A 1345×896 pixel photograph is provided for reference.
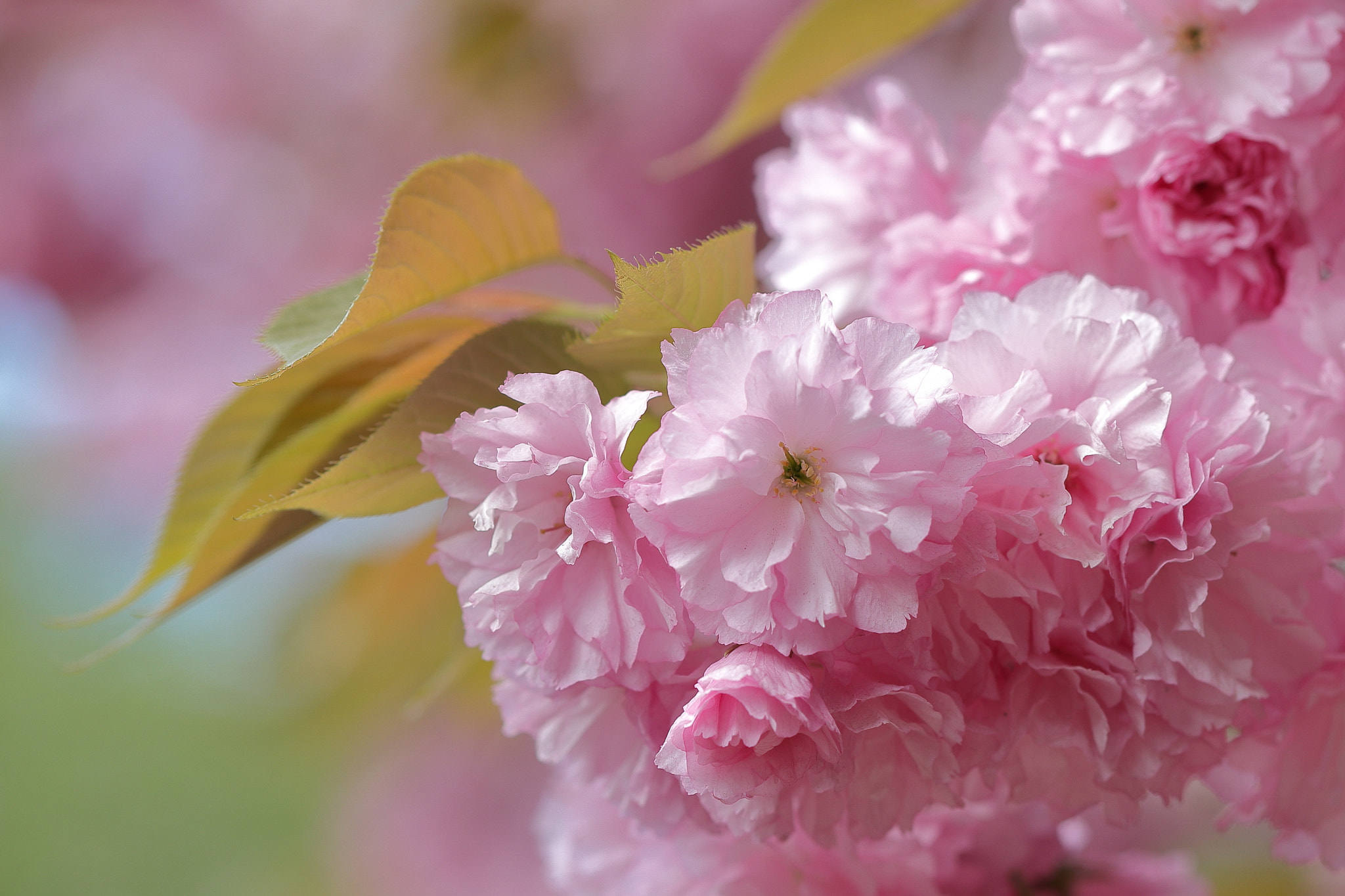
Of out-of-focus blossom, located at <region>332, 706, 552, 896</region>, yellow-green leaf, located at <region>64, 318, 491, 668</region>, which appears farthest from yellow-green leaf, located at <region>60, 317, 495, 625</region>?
out-of-focus blossom, located at <region>332, 706, 552, 896</region>

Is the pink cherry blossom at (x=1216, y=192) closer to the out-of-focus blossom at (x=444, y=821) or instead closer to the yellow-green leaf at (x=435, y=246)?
the yellow-green leaf at (x=435, y=246)

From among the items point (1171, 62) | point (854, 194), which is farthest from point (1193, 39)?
point (854, 194)

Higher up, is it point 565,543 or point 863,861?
point 565,543

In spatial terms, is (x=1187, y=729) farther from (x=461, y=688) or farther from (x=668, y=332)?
(x=461, y=688)

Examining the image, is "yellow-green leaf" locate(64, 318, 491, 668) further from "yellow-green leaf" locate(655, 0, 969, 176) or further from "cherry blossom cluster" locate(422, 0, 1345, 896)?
"yellow-green leaf" locate(655, 0, 969, 176)

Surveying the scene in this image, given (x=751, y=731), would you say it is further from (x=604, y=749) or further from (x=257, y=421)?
(x=257, y=421)

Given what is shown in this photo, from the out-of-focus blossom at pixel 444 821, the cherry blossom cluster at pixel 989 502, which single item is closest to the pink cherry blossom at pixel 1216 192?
the cherry blossom cluster at pixel 989 502
